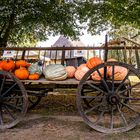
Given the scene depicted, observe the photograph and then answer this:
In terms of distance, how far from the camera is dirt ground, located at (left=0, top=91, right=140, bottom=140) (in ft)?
17.2

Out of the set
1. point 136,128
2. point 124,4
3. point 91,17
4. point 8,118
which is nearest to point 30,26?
point 91,17

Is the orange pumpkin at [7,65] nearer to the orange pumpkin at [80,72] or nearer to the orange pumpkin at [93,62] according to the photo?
the orange pumpkin at [80,72]

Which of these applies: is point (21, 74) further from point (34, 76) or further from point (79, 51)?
point (79, 51)

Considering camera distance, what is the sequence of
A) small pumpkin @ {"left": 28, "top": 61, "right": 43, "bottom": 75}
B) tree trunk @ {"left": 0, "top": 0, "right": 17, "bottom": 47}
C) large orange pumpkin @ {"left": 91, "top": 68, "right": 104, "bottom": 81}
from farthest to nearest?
tree trunk @ {"left": 0, "top": 0, "right": 17, "bottom": 47} → small pumpkin @ {"left": 28, "top": 61, "right": 43, "bottom": 75} → large orange pumpkin @ {"left": 91, "top": 68, "right": 104, "bottom": 81}

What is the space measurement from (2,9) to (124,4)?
6.01 metres

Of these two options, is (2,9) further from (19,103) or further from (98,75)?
(98,75)

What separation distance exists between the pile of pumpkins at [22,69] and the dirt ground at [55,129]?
3.10ft

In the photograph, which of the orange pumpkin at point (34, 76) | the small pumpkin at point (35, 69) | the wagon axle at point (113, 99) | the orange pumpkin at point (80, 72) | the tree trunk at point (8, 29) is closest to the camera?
the wagon axle at point (113, 99)

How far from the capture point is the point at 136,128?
5750mm

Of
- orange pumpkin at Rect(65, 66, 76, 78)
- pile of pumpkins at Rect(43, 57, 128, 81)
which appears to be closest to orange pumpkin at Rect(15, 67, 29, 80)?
pile of pumpkins at Rect(43, 57, 128, 81)

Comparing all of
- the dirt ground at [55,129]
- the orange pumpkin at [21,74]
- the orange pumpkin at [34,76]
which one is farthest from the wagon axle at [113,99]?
the orange pumpkin at [21,74]

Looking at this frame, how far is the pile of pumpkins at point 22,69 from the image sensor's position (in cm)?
603

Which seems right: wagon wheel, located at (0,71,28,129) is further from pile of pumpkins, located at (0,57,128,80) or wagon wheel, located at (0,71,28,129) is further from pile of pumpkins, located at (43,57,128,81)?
pile of pumpkins, located at (43,57,128,81)

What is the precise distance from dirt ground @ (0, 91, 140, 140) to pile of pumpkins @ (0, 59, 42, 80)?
946 millimetres
